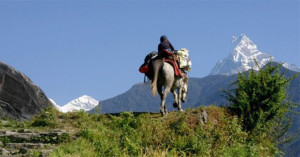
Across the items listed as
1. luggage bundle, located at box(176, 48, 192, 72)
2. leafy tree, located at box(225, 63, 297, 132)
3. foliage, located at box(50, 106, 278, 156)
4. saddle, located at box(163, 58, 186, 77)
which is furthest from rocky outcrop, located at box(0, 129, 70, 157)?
leafy tree, located at box(225, 63, 297, 132)

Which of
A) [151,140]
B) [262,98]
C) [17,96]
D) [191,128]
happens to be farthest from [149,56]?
[17,96]

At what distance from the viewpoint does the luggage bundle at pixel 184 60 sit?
67.9 ft

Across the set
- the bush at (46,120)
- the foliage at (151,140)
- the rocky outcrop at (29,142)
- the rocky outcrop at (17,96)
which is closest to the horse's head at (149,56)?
the foliage at (151,140)

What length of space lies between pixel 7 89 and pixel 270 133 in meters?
13.8

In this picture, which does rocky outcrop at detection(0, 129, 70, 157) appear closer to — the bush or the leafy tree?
the bush

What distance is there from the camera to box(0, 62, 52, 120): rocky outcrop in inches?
901

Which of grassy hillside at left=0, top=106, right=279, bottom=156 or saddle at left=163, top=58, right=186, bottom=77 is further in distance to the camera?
saddle at left=163, top=58, right=186, bottom=77

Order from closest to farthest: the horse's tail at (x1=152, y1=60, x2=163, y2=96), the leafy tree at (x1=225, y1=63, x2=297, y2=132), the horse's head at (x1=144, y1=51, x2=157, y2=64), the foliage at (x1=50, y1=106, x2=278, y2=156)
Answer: the foliage at (x1=50, y1=106, x2=278, y2=156)
the horse's tail at (x1=152, y1=60, x2=163, y2=96)
the leafy tree at (x1=225, y1=63, x2=297, y2=132)
the horse's head at (x1=144, y1=51, x2=157, y2=64)

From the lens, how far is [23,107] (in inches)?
923

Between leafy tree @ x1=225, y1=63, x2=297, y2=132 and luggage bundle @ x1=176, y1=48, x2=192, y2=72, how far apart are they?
2344 millimetres

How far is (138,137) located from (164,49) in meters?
6.99

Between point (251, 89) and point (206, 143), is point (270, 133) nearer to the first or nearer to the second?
point (251, 89)

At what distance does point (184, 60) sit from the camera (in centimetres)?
2098

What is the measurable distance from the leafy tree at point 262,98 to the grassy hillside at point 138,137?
2.17m
